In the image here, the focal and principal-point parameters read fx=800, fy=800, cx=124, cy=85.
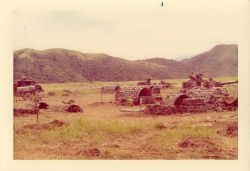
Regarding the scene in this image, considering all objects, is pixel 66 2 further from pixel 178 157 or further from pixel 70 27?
pixel 178 157

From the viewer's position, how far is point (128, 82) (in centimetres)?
323

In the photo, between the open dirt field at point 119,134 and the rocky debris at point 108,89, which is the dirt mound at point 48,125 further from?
Answer: the rocky debris at point 108,89

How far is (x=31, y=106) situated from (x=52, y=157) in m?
0.22

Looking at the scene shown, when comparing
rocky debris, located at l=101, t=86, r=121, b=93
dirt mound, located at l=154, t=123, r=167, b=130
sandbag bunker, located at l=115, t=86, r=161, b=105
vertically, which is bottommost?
dirt mound, located at l=154, t=123, r=167, b=130

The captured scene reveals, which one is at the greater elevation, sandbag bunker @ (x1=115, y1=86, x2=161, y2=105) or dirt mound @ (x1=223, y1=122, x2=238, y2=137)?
sandbag bunker @ (x1=115, y1=86, x2=161, y2=105)

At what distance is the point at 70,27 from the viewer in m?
3.22

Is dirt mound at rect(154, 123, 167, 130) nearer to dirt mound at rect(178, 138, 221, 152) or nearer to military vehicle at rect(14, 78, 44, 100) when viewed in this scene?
dirt mound at rect(178, 138, 221, 152)

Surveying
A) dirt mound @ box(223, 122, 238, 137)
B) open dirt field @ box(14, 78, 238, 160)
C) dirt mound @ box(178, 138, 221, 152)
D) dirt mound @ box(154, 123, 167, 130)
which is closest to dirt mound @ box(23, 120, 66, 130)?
open dirt field @ box(14, 78, 238, 160)

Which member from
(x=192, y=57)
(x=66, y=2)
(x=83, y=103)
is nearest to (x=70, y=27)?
(x=66, y=2)

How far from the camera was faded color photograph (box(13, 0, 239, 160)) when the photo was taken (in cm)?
320

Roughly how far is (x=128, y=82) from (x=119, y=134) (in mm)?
213

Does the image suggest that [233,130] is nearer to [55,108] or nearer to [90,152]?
[90,152]

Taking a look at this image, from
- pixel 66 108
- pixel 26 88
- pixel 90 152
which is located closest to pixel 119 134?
pixel 90 152

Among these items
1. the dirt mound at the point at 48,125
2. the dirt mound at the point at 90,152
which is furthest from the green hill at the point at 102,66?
the dirt mound at the point at 90,152
